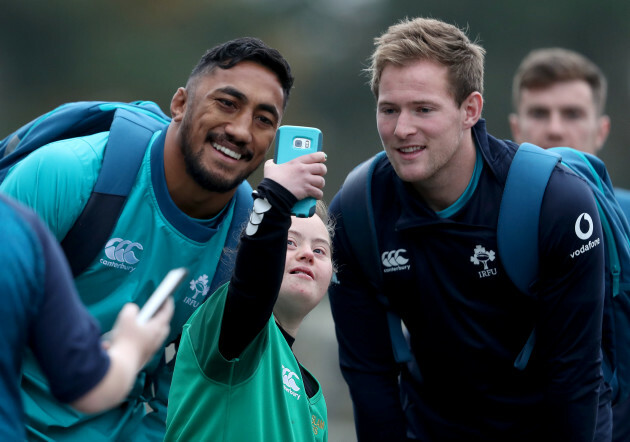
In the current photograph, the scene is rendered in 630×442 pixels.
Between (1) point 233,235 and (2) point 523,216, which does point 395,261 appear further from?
(1) point 233,235

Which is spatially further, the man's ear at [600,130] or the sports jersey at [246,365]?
the man's ear at [600,130]

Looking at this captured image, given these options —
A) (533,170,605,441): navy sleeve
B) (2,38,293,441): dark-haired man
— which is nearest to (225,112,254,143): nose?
(2,38,293,441): dark-haired man

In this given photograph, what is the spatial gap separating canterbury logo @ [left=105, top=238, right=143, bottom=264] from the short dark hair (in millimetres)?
813

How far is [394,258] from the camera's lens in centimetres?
408

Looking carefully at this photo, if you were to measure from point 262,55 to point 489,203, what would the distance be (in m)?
1.09

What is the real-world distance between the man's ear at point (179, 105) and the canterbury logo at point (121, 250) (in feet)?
2.03

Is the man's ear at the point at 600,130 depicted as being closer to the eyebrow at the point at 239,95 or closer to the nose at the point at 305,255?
the eyebrow at the point at 239,95

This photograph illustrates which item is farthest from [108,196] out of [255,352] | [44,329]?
[44,329]

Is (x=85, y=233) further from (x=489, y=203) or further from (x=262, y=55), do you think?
(x=489, y=203)

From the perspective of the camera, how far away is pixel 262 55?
3.97 m

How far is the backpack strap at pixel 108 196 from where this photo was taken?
362cm

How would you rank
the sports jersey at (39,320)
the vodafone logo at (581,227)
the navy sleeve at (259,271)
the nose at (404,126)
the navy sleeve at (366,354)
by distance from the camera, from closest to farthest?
the sports jersey at (39,320), the navy sleeve at (259,271), the vodafone logo at (581,227), the nose at (404,126), the navy sleeve at (366,354)

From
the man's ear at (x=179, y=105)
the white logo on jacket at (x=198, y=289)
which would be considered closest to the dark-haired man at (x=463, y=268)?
the white logo on jacket at (x=198, y=289)

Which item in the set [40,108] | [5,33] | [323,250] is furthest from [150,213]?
[5,33]
